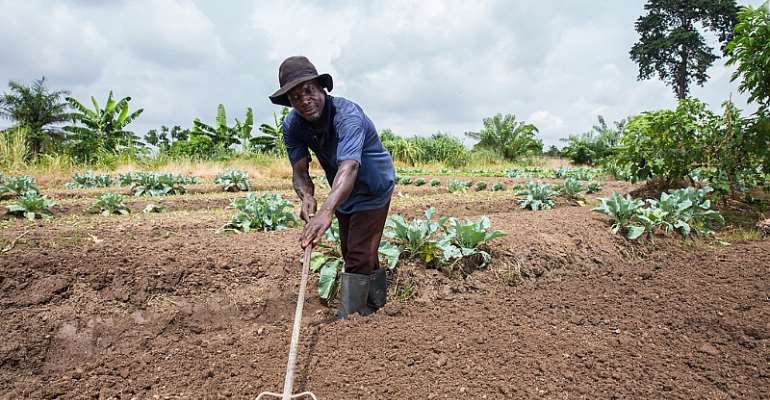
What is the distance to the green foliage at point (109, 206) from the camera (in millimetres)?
5988

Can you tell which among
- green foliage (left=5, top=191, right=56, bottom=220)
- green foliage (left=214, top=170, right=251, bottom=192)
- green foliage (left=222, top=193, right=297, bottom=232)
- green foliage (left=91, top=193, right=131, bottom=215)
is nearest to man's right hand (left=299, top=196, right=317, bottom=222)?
green foliage (left=222, top=193, right=297, bottom=232)

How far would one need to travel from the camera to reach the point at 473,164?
20.7 m

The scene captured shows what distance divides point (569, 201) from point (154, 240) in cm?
546

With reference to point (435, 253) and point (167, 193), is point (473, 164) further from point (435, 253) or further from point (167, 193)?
point (435, 253)

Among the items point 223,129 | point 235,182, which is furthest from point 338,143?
point 223,129

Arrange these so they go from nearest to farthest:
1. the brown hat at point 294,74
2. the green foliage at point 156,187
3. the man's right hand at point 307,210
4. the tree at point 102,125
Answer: the brown hat at point 294,74
the man's right hand at point 307,210
the green foliage at point 156,187
the tree at point 102,125

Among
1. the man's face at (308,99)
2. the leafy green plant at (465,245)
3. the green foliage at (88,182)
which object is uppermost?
the man's face at (308,99)

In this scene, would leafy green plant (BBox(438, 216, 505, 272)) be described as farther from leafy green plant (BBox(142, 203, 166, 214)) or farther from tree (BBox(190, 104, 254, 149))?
tree (BBox(190, 104, 254, 149))

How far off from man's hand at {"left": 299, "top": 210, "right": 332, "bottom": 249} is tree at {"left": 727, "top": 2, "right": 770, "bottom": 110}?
Result: 5060 mm

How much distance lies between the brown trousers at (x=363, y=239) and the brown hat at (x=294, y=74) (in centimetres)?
80

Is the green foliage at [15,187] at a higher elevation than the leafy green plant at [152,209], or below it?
higher

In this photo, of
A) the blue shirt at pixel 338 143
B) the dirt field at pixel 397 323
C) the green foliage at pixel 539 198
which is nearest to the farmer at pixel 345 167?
the blue shirt at pixel 338 143

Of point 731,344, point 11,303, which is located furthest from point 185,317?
point 731,344

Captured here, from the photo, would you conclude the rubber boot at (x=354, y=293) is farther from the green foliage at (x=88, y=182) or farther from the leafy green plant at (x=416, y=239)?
the green foliage at (x=88, y=182)
